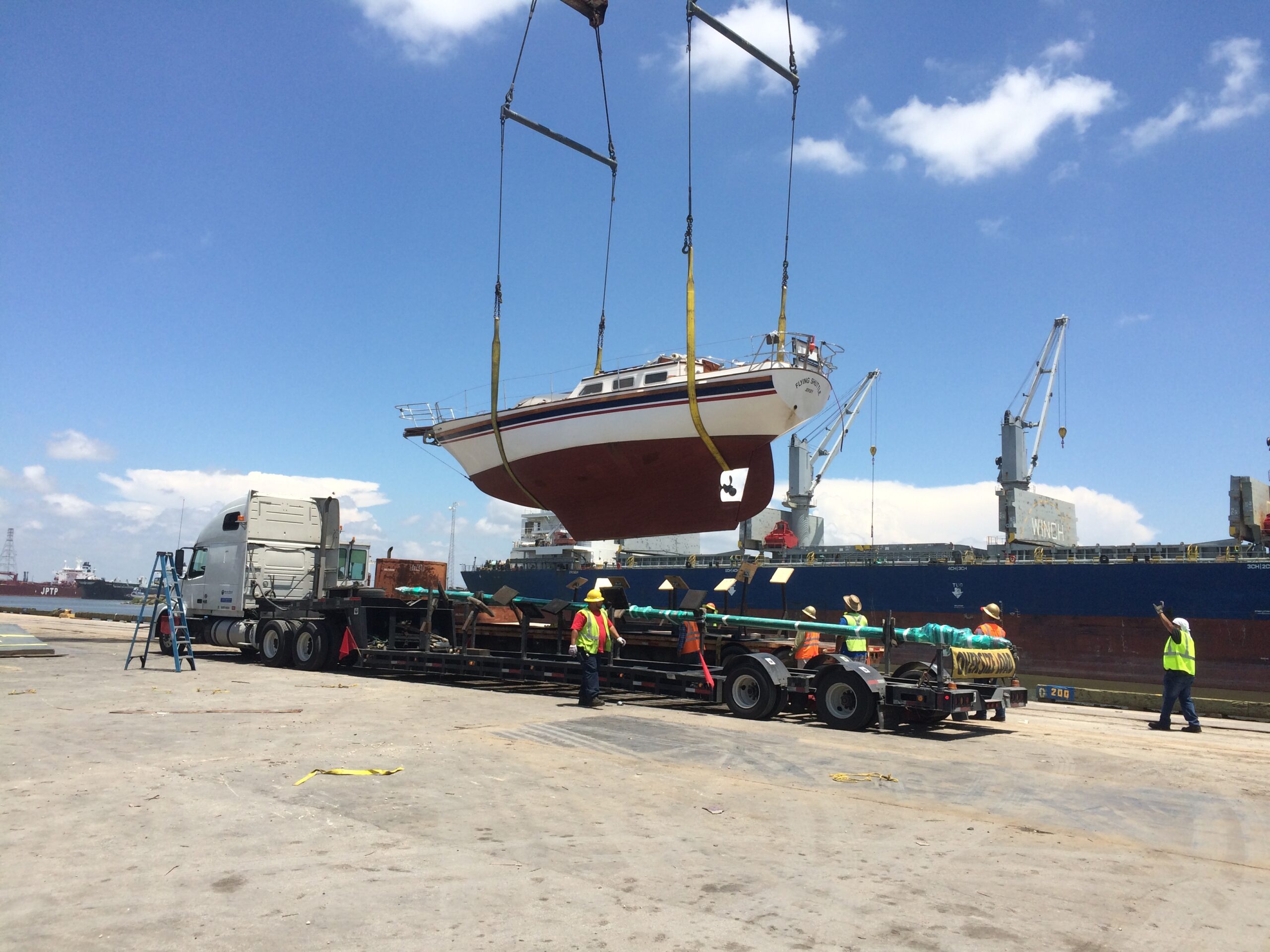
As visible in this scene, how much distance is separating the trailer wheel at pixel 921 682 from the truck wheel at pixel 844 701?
0.47m

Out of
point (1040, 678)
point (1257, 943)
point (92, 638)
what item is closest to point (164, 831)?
point (1257, 943)

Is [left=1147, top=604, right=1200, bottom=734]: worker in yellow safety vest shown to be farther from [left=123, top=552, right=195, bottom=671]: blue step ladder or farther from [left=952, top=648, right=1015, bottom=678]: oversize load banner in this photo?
[left=123, top=552, right=195, bottom=671]: blue step ladder

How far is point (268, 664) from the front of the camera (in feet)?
55.7

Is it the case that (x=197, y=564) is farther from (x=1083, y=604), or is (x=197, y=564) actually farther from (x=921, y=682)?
(x=1083, y=604)

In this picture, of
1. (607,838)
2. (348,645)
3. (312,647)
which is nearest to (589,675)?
(607,838)

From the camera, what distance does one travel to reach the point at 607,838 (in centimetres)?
491

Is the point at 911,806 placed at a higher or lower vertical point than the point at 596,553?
lower

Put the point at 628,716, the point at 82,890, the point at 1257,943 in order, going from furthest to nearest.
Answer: the point at 628,716 → the point at 82,890 → the point at 1257,943

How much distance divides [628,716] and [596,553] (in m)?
36.3

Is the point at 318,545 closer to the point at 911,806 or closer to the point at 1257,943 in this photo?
the point at 911,806

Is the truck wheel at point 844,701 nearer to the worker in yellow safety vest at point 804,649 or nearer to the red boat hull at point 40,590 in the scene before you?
the worker in yellow safety vest at point 804,649

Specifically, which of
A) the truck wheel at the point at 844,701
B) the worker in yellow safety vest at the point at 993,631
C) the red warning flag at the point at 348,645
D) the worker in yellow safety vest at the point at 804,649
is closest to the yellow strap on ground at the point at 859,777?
the truck wheel at the point at 844,701

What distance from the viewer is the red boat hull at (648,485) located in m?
19.8

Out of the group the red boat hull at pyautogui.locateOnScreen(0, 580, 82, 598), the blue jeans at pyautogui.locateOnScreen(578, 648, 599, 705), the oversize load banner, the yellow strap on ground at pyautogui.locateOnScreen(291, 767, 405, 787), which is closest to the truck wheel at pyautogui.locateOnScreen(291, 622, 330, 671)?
the blue jeans at pyautogui.locateOnScreen(578, 648, 599, 705)
